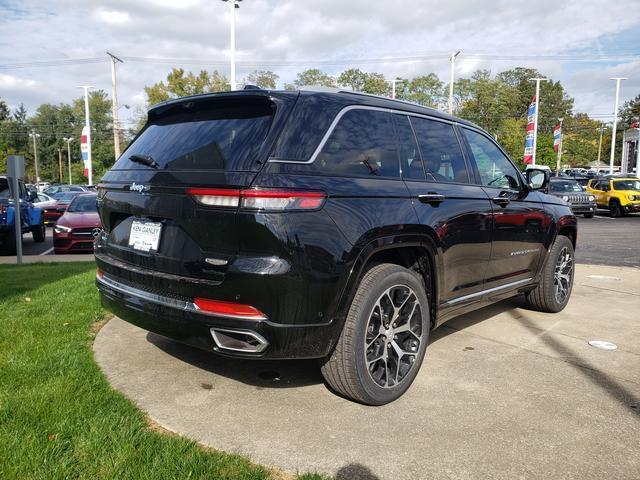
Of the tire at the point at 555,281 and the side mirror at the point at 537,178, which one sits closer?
the side mirror at the point at 537,178

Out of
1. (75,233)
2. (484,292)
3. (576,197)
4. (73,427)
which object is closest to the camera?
(73,427)

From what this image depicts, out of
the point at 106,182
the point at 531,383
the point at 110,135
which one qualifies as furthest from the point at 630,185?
the point at 110,135

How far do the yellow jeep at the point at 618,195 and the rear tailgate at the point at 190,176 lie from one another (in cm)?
2472

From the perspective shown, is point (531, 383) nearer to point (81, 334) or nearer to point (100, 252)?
point (100, 252)

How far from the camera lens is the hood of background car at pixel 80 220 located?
11.9 meters

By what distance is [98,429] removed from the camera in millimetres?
2703

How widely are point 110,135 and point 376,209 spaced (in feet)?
311

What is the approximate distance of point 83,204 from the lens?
13148 millimetres

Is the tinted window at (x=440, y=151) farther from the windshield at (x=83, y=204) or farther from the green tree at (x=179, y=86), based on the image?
the green tree at (x=179, y=86)

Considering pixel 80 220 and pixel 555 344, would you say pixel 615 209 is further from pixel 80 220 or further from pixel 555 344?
pixel 555 344

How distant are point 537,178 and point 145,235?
12.7ft

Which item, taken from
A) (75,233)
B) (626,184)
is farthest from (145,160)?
(626,184)

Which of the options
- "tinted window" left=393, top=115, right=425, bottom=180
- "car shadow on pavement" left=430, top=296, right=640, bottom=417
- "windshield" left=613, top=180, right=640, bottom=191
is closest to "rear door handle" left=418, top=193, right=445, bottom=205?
"tinted window" left=393, top=115, right=425, bottom=180

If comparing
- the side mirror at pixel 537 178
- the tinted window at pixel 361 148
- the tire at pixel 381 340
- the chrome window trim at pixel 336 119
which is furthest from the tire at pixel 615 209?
the tinted window at pixel 361 148
